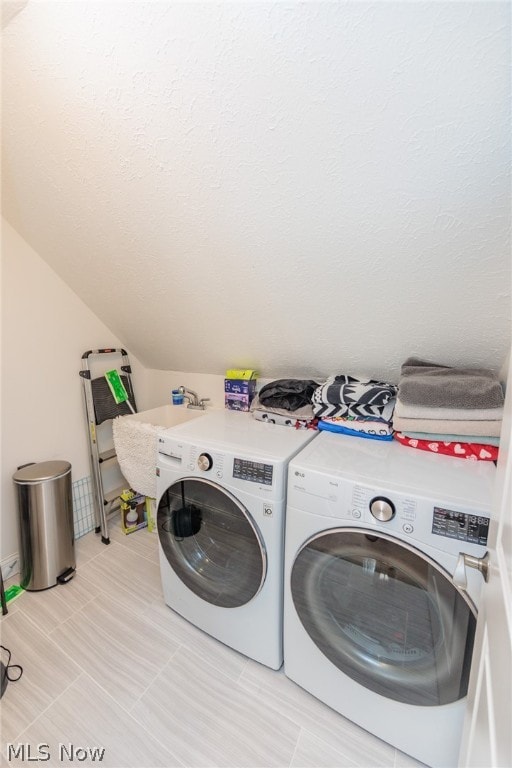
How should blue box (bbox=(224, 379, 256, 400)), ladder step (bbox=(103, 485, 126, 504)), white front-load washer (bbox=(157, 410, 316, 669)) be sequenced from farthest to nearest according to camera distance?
ladder step (bbox=(103, 485, 126, 504)) < blue box (bbox=(224, 379, 256, 400)) < white front-load washer (bbox=(157, 410, 316, 669))

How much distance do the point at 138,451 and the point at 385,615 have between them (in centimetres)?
148

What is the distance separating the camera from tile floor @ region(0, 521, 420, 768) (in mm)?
1028

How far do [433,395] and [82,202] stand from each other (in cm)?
162

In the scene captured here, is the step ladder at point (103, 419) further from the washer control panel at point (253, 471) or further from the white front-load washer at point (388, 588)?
the white front-load washer at point (388, 588)

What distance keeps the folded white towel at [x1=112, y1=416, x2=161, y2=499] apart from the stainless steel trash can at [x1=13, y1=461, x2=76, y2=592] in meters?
0.32

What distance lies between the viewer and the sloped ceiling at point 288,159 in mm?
683

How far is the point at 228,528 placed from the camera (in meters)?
1.23

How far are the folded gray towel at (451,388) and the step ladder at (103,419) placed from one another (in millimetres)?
1835

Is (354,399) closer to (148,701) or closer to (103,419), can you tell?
(148,701)

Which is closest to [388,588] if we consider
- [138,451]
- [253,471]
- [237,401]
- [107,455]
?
[253,471]

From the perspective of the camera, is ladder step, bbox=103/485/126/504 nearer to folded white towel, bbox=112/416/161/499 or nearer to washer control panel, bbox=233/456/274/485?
folded white towel, bbox=112/416/161/499

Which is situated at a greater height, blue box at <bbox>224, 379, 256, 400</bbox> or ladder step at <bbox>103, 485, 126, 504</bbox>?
blue box at <bbox>224, 379, 256, 400</bbox>

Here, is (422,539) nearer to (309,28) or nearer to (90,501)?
(309,28)

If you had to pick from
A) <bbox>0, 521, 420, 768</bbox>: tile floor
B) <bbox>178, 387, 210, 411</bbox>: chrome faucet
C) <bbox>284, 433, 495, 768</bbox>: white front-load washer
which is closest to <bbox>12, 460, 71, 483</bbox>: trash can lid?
<bbox>0, 521, 420, 768</bbox>: tile floor
